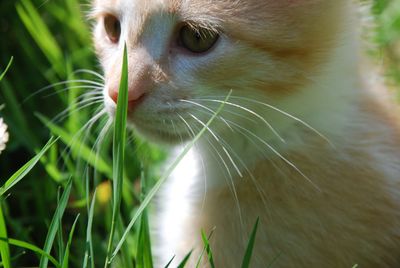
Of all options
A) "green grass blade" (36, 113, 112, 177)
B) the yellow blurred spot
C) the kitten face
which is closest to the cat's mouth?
the kitten face

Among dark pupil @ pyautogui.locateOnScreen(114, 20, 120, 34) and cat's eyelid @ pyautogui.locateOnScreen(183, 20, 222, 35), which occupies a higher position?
dark pupil @ pyautogui.locateOnScreen(114, 20, 120, 34)

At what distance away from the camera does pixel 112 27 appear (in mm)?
1752

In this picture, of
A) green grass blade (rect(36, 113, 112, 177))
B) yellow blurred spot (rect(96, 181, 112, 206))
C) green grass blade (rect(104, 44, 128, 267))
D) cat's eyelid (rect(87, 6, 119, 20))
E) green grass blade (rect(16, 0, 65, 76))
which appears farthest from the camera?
green grass blade (rect(16, 0, 65, 76))

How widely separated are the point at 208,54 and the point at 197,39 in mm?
44

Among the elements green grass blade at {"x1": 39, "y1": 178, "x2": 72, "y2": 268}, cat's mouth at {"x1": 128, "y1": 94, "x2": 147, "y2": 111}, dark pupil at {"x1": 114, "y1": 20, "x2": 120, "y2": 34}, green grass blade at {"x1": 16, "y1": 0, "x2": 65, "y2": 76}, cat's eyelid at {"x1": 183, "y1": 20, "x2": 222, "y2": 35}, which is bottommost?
green grass blade at {"x1": 39, "y1": 178, "x2": 72, "y2": 268}

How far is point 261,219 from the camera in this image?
1624mm

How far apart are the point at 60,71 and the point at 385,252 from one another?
4.13ft

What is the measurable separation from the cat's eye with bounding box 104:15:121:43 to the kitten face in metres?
0.16

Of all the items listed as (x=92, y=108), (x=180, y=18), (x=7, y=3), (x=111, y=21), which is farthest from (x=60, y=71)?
(x=180, y=18)

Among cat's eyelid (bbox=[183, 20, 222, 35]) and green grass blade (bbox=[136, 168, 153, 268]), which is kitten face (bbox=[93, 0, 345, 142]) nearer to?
cat's eyelid (bbox=[183, 20, 222, 35])

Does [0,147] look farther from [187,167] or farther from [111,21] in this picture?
[187,167]

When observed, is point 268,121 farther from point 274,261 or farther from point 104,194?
point 104,194

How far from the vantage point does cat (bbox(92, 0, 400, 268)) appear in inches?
59.4

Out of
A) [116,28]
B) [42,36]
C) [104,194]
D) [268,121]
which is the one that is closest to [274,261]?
[268,121]
